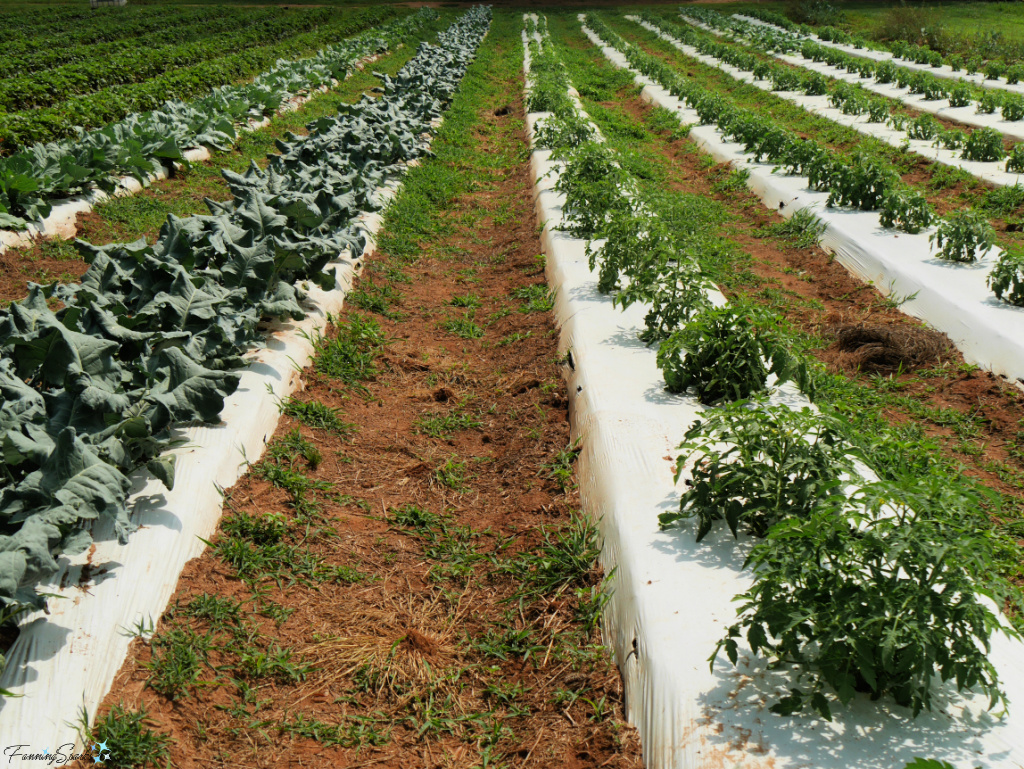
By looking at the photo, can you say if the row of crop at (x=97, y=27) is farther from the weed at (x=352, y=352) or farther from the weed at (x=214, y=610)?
the weed at (x=214, y=610)

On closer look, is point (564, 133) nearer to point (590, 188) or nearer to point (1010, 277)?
point (590, 188)

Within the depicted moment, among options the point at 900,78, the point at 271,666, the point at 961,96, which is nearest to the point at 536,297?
the point at 271,666

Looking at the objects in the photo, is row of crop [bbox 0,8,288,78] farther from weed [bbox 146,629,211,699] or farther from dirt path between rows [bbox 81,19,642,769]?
weed [bbox 146,629,211,699]

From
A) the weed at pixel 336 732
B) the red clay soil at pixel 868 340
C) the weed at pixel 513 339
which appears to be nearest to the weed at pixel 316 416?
the weed at pixel 513 339

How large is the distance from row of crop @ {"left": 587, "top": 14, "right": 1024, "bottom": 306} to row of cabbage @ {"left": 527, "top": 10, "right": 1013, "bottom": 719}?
2.80 metres

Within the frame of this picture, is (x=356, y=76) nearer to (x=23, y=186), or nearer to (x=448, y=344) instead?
(x=23, y=186)

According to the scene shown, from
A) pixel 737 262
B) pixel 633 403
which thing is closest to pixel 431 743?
pixel 633 403

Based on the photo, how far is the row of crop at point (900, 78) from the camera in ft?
40.7

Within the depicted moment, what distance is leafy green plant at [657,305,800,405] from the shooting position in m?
4.04

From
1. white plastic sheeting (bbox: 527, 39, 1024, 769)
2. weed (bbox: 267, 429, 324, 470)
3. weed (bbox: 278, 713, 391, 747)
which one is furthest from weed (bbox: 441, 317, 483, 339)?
weed (bbox: 278, 713, 391, 747)

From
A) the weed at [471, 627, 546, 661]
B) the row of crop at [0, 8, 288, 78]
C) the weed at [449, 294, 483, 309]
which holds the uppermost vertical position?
the row of crop at [0, 8, 288, 78]

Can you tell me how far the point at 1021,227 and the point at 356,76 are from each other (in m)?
15.3

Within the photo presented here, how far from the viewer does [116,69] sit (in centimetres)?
1708

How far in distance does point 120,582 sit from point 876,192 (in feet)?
25.6
